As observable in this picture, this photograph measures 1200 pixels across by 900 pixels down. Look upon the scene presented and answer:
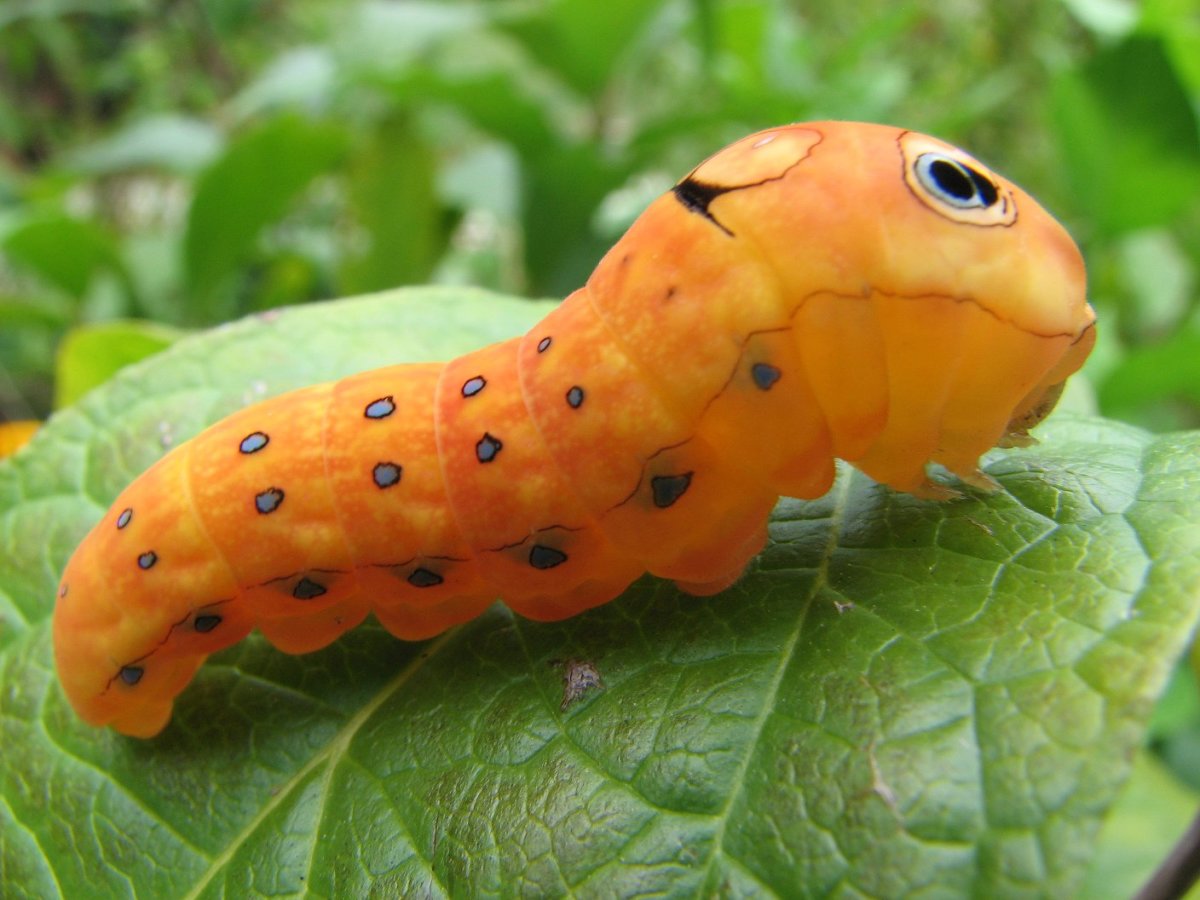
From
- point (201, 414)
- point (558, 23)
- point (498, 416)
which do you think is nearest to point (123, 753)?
point (201, 414)

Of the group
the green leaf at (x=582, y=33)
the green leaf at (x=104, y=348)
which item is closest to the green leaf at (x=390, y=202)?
the green leaf at (x=582, y=33)

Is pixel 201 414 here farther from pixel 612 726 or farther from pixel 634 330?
pixel 612 726

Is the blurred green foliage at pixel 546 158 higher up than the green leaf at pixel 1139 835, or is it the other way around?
the blurred green foliage at pixel 546 158

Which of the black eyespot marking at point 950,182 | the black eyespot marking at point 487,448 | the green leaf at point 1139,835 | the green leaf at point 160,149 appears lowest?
the green leaf at point 1139,835

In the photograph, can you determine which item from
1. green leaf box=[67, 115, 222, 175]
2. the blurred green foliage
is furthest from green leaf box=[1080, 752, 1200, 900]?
green leaf box=[67, 115, 222, 175]

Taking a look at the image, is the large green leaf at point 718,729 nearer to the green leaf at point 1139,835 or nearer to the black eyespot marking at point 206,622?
the black eyespot marking at point 206,622

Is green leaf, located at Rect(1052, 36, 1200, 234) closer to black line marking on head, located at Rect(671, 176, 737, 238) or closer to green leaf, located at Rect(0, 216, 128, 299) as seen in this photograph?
black line marking on head, located at Rect(671, 176, 737, 238)

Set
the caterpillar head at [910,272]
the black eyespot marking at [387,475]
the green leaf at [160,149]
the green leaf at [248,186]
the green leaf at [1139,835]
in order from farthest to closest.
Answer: the green leaf at [160,149], the green leaf at [248,186], the green leaf at [1139,835], the black eyespot marking at [387,475], the caterpillar head at [910,272]
